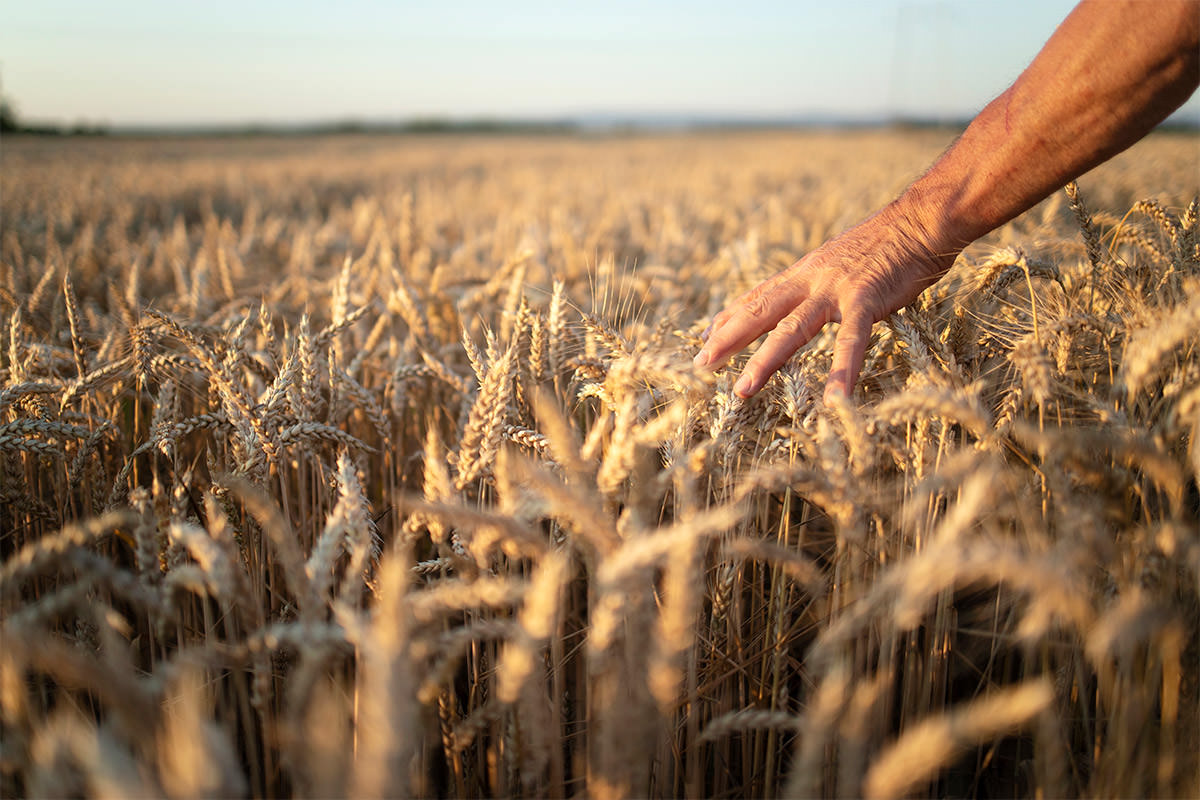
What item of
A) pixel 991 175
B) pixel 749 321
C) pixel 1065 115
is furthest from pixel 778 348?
pixel 1065 115

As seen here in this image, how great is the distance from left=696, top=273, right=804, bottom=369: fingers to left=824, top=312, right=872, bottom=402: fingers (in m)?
0.17

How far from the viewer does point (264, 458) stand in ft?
4.85

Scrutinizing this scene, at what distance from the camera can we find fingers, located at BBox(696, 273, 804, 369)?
1.65 metres

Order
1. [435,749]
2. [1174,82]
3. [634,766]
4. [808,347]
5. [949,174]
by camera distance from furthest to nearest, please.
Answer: [808,347] → [949,174] → [435,749] → [1174,82] → [634,766]

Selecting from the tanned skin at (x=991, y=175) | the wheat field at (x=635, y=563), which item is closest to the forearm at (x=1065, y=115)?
the tanned skin at (x=991, y=175)

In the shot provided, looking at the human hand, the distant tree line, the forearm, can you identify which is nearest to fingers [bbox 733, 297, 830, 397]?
the human hand

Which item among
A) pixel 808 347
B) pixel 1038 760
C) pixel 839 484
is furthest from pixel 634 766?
pixel 808 347

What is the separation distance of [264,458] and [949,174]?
5.72 ft

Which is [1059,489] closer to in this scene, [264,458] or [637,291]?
[264,458]

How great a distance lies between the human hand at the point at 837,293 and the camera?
5.08ft

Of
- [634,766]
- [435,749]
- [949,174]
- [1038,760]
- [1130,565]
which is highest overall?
[949,174]

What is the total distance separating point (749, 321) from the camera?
5.38ft

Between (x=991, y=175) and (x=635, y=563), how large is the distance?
4.71 ft

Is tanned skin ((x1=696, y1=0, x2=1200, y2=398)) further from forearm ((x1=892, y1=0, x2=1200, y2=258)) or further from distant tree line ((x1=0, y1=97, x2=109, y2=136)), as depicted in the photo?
distant tree line ((x1=0, y1=97, x2=109, y2=136))
